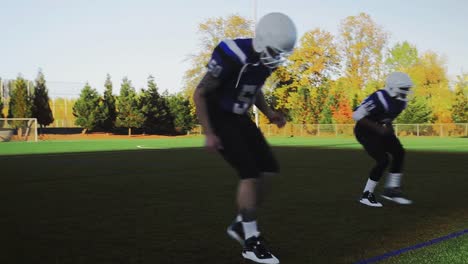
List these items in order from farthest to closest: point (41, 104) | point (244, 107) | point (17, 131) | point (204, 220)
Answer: point (41, 104) < point (17, 131) < point (204, 220) < point (244, 107)

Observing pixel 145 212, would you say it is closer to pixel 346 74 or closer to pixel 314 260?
pixel 314 260

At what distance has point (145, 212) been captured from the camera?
658 cm

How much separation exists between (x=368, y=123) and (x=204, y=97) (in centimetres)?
335

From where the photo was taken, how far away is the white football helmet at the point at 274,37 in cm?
393

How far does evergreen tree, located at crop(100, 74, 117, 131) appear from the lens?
59594mm

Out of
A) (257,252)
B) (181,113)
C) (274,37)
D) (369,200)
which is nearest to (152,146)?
(369,200)

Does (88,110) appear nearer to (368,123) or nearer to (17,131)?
(17,131)

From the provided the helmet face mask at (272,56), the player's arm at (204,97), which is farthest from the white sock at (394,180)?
the player's arm at (204,97)

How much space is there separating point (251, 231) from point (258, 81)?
1.27 metres

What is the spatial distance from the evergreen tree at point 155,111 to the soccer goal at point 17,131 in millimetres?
14555

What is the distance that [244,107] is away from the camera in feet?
14.4

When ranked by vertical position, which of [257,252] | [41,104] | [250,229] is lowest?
[257,252]

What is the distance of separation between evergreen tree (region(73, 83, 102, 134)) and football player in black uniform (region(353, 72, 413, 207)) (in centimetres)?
5425

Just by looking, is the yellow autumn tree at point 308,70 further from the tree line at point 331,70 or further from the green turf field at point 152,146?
the green turf field at point 152,146
